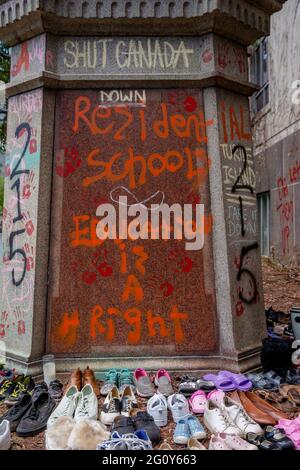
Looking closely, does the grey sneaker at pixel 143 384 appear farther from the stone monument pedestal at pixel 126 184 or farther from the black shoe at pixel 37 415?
the black shoe at pixel 37 415

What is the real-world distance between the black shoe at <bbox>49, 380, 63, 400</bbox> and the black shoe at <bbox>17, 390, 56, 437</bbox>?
131mm

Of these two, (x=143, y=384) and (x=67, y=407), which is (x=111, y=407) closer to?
(x=67, y=407)

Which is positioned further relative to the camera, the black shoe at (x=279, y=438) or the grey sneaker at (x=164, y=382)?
the grey sneaker at (x=164, y=382)

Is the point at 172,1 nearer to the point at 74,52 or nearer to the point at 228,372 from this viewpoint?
the point at 74,52

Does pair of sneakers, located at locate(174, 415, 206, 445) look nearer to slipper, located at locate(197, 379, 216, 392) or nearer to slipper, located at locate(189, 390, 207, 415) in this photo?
slipper, located at locate(189, 390, 207, 415)

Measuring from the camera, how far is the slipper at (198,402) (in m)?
3.36

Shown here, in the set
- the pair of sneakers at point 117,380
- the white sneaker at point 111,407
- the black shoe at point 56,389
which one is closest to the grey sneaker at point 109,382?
the pair of sneakers at point 117,380

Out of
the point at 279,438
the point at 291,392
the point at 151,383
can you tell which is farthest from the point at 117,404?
the point at 291,392

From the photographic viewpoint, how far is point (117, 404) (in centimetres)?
329

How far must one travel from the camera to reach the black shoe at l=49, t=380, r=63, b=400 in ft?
11.9

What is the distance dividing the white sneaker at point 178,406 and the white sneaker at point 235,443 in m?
0.47

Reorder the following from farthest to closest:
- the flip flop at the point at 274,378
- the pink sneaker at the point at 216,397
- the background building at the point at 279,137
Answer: the background building at the point at 279,137 → the flip flop at the point at 274,378 → the pink sneaker at the point at 216,397

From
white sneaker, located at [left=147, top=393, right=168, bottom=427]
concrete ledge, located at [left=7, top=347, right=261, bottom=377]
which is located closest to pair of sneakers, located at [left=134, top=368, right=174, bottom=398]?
concrete ledge, located at [left=7, top=347, right=261, bottom=377]

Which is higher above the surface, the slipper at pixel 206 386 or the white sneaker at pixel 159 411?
the slipper at pixel 206 386
